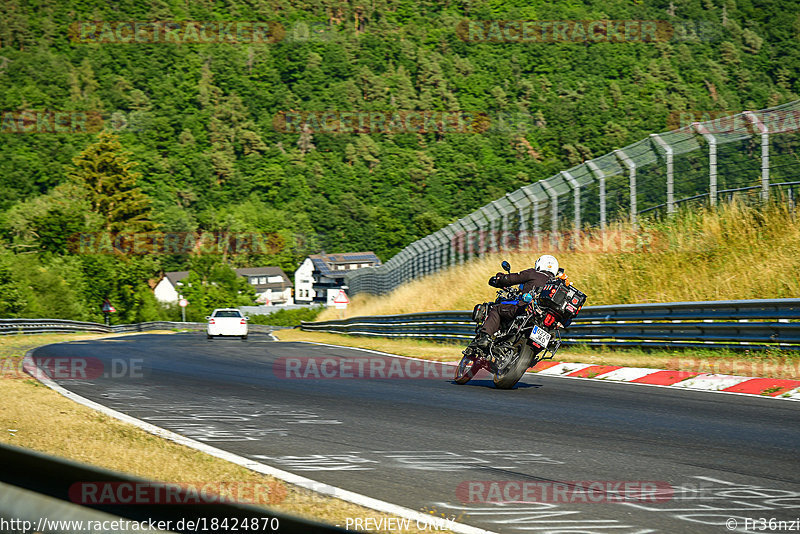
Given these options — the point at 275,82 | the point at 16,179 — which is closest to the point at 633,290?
the point at 16,179

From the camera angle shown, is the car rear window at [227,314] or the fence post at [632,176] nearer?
the fence post at [632,176]

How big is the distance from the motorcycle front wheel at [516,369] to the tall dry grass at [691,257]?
5.61m

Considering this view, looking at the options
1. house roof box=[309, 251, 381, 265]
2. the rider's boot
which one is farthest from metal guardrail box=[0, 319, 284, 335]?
house roof box=[309, 251, 381, 265]

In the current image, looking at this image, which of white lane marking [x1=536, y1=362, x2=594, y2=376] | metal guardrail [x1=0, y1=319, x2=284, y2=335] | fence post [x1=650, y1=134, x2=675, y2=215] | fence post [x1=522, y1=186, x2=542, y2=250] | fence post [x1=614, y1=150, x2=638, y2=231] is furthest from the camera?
metal guardrail [x1=0, y1=319, x2=284, y2=335]

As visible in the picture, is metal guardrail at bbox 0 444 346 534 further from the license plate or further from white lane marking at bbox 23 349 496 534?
the license plate

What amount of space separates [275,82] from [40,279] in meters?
113

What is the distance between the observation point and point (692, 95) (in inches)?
5359

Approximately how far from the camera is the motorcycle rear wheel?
37.3ft

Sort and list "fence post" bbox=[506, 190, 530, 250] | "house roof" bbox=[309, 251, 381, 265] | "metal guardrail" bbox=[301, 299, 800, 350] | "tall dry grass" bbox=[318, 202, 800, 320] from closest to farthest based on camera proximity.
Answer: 1. "metal guardrail" bbox=[301, 299, 800, 350]
2. "tall dry grass" bbox=[318, 202, 800, 320]
3. "fence post" bbox=[506, 190, 530, 250]
4. "house roof" bbox=[309, 251, 381, 265]

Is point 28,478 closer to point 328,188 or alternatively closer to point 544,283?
point 544,283

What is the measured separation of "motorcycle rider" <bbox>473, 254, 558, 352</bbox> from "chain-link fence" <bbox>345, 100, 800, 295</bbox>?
584 cm

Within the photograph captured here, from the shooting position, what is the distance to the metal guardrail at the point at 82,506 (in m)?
2.44

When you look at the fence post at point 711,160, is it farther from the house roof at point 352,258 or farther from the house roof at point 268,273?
the house roof at point 268,273

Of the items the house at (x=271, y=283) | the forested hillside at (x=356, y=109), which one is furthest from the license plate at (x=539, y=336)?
the house at (x=271, y=283)
